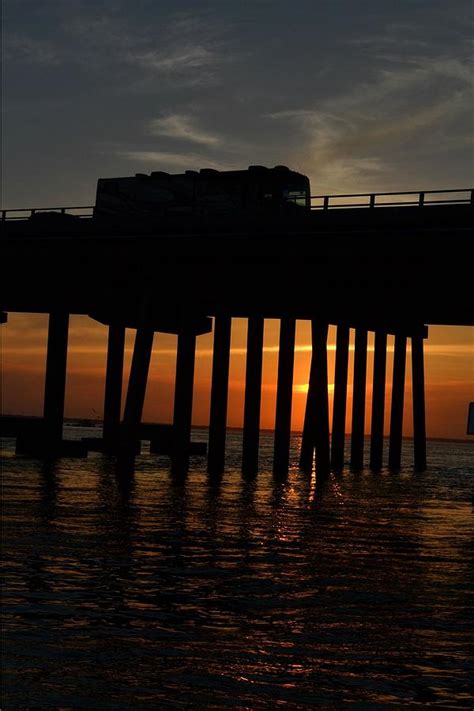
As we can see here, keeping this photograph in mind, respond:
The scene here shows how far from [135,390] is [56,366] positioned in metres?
12.0

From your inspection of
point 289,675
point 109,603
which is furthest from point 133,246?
point 289,675

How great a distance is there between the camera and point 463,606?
2073 centimetres

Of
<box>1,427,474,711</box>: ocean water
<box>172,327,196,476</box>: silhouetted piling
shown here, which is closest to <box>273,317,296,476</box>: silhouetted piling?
<box>172,327,196,476</box>: silhouetted piling

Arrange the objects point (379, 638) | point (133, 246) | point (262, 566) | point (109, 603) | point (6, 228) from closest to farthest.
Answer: point (379, 638)
point (109, 603)
point (262, 566)
point (133, 246)
point (6, 228)

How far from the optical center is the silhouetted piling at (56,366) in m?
67.4

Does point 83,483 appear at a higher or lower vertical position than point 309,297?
lower

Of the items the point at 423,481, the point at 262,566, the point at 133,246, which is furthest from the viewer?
the point at 423,481

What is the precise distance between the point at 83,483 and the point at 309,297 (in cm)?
1490

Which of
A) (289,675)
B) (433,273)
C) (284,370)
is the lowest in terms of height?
(289,675)

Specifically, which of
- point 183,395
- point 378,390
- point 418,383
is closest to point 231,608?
point 183,395

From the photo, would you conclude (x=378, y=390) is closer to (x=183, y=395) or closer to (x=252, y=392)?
(x=252, y=392)

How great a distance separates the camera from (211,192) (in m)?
55.4

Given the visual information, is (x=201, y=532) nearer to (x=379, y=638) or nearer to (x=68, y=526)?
(x=68, y=526)

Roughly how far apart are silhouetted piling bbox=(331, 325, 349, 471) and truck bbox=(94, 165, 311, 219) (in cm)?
1162
